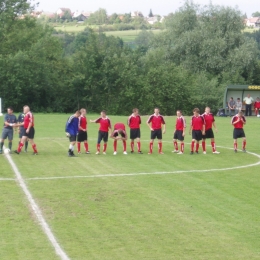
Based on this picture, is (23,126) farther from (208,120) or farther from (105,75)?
(105,75)

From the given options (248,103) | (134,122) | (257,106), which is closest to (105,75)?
(248,103)

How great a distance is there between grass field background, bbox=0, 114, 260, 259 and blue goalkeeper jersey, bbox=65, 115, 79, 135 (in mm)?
1018

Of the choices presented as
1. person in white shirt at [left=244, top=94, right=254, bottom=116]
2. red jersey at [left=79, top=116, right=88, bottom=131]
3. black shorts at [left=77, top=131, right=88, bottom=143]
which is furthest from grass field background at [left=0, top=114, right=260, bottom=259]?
person in white shirt at [left=244, top=94, right=254, bottom=116]

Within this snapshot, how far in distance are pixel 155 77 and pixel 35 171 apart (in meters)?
40.3

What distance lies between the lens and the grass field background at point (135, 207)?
1230 cm

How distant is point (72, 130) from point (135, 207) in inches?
402

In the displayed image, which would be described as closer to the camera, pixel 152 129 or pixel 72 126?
pixel 72 126

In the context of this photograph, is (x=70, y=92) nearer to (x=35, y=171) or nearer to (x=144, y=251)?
(x=35, y=171)

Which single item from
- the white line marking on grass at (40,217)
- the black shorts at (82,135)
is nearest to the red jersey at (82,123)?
the black shorts at (82,135)

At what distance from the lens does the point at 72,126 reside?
25.8 meters

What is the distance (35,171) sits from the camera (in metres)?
21.8

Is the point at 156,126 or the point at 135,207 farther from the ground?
the point at 156,126

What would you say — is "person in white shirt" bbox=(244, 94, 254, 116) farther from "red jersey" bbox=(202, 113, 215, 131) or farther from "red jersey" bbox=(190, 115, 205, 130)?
"red jersey" bbox=(190, 115, 205, 130)

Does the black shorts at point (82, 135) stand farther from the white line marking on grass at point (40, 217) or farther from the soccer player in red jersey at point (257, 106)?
the soccer player in red jersey at point (257, 106)
